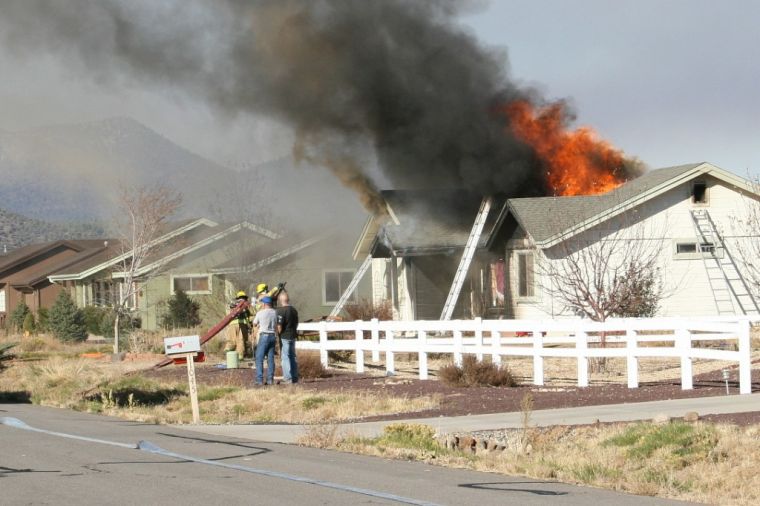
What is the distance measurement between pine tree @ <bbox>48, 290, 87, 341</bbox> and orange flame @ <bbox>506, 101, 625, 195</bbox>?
64.1 feet

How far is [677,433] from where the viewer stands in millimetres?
12414

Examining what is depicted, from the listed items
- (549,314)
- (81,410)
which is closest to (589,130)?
(549,314)

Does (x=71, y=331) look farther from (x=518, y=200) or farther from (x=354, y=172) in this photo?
(x=518, y=200)

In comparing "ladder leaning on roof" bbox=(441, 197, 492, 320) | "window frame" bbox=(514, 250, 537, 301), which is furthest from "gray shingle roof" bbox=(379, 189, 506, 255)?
"window frame" bbox=(514, 250, 537, 301)

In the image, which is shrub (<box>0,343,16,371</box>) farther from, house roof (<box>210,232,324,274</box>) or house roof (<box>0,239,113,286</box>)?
house roof (<box>0,239,113,286</box>)

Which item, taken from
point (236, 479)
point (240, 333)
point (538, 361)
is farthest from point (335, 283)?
point (236, 479)

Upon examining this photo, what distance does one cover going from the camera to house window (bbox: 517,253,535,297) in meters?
34.7

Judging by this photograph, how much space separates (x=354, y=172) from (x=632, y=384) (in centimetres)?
2006

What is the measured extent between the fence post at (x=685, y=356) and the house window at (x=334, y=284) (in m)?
29.1

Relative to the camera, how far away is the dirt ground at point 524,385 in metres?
17.6

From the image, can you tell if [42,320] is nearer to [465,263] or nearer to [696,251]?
[465,263]

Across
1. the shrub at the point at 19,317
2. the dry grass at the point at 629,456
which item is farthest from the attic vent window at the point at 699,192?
the shrub at the point at 19,317

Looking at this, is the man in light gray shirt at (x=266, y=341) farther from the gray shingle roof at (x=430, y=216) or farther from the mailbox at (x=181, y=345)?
the gray shingle roof at (x=430, y=216)

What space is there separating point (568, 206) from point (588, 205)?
0.54 m
